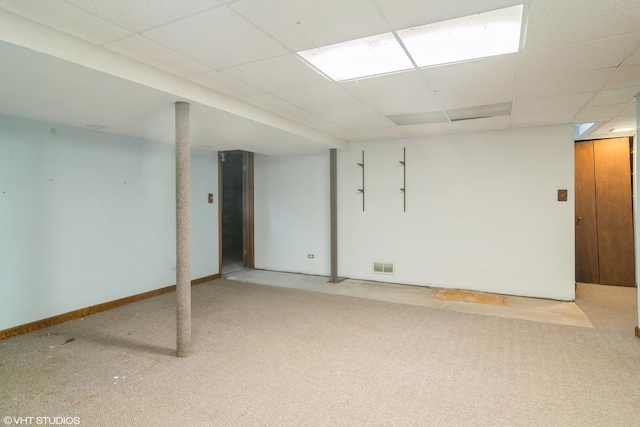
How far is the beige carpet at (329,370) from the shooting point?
2.09 metres

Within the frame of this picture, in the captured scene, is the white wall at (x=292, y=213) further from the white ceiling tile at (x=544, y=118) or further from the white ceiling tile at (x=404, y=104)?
the white ceiling tile at (x=544, y=118)

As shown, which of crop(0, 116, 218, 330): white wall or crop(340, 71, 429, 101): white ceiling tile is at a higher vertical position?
crop(340, 71, 429, 101): white ceiling tile

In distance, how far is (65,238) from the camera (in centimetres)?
382

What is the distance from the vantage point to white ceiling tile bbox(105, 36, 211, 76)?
216cm

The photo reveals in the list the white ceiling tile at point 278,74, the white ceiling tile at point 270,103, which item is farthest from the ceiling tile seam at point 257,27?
the white ceiling tile at point 270,103

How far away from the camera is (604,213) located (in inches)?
203

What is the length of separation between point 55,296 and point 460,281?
5.04 m

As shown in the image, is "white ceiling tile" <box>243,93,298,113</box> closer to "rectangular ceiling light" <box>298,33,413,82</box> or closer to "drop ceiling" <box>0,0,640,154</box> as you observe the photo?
"drop ceiling" <box>0,0,640,154</box>

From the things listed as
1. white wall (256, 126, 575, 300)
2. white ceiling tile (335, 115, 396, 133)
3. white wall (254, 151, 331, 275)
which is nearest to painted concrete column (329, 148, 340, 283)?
white wall (256, 126, 575, 300)

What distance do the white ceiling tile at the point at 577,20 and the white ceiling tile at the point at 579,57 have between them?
0.10 metres

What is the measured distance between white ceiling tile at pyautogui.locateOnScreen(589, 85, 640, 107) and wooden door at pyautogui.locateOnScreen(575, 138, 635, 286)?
215 centimetres

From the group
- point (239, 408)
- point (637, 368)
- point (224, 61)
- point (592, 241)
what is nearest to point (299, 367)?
point (239, 408)

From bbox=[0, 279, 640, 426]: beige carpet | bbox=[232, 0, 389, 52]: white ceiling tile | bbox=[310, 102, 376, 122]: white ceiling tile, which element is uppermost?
bbox=[310, 102, 376, 122]: white ceiling tile

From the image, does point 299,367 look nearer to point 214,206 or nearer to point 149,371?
point 149,371
